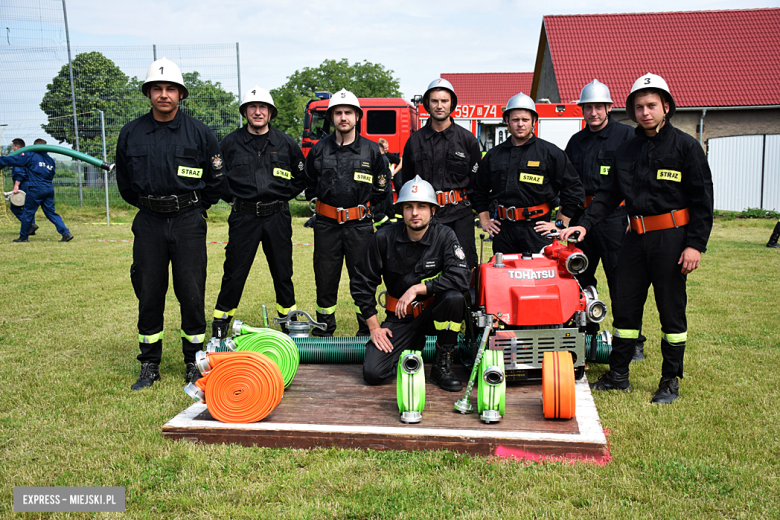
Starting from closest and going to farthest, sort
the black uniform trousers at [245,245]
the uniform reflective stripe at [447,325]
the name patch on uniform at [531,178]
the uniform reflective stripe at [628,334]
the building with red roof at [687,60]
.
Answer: the uniform reflective stripe at [447,325]
the uniform reflective stripe at [628,334]
the name patch on uniform at [531,178]
the black uniform trousers at [245,245]
the building with red roof at [687,60]

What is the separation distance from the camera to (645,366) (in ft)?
17.5

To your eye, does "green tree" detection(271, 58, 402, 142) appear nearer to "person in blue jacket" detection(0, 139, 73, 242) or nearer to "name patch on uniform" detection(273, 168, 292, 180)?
"person in blue jacket" detection(0, 139, 73, 242)

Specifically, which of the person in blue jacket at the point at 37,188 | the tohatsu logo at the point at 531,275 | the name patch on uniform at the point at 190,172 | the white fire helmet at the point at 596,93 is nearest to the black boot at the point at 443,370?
the tohatsu logo at the point at 531,275

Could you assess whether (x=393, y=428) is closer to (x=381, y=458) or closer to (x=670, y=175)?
(x=381, y=458)

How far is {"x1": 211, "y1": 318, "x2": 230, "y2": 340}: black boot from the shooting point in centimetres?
563

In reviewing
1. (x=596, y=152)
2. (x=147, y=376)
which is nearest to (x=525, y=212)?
(x=596, y=152)

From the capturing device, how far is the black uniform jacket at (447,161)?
18.5 feet

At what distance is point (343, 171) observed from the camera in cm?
575

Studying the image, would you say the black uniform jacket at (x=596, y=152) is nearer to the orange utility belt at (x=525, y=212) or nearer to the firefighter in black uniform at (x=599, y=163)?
the firefighter in black uniform at (x=599, y=163)

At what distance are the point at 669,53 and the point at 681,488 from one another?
2354 centimetres

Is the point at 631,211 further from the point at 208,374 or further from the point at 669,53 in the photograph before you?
the point at 669,53

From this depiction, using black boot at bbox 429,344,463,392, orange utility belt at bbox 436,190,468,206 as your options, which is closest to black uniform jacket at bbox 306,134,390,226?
orange utility belt at bbox 436,190,468,206

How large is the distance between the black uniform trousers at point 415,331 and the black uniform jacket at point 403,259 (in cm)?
15

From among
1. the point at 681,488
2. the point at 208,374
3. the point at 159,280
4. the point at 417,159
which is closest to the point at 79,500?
the point at 208,374
